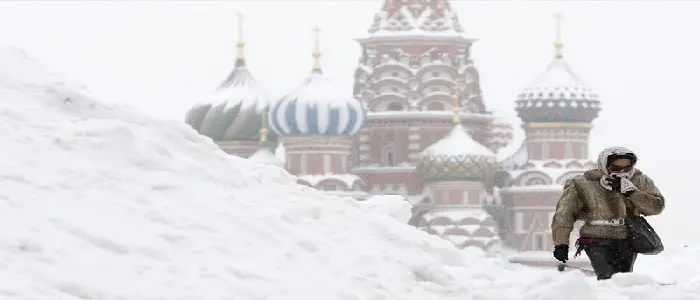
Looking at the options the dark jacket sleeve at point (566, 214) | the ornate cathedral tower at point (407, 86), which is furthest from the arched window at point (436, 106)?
the dark jacket sleeve at point (566, 214)

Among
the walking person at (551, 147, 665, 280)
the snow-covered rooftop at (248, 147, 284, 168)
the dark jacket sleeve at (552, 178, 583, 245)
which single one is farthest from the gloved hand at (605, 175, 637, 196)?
the snow-covered rooftop at (248, 147, 284, 168)

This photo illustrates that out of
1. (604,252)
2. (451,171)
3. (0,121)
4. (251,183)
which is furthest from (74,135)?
(451,171)

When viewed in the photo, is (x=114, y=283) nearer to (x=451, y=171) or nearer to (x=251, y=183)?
(x=251, y=183)

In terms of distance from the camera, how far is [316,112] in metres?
44.7

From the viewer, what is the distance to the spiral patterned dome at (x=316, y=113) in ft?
146

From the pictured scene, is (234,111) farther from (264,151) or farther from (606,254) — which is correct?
(606,254)

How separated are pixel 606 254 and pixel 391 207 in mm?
2008

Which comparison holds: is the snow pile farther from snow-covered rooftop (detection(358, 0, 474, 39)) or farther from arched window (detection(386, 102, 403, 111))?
arched window (detection(386, 102, 403, 111))

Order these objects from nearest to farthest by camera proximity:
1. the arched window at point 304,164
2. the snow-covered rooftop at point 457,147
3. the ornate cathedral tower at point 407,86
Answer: the arched window at point 304,164 → the snow-covered rooftop at point 457,147 → the ornate cathedral tower at point 407,86

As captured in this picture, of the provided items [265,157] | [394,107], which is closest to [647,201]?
[265,157]

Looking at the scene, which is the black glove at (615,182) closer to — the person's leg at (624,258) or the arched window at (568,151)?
the person's leg at (624,258)

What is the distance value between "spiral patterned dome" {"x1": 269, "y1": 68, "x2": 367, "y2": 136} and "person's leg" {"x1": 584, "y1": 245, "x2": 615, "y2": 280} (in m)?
38.2

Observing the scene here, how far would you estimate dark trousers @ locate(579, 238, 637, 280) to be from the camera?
6.26 metres

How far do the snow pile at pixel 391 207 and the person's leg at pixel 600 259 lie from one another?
5.79 feet
